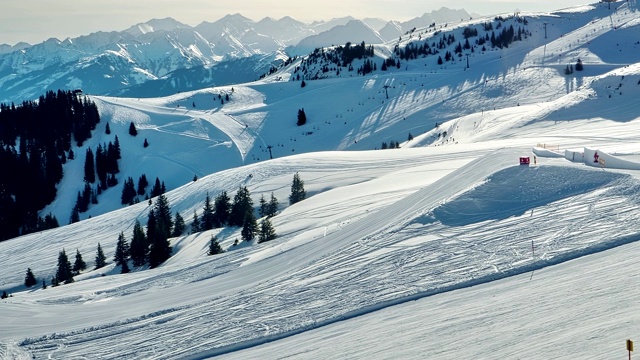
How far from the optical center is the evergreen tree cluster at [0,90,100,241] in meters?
94.9

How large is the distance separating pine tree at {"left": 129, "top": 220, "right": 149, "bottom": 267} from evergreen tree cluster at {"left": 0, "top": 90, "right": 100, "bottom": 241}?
42069 millimetres

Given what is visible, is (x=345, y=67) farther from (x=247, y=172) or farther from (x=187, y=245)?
(x=187, y=245)

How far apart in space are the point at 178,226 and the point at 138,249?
189 inches

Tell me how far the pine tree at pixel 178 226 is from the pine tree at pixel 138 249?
3.40 m

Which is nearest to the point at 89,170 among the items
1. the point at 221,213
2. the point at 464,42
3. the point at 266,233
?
the point at 221,213

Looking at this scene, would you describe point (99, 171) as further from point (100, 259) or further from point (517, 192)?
point (517, 192)

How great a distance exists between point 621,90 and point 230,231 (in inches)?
1946

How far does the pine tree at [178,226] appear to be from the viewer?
148 ft

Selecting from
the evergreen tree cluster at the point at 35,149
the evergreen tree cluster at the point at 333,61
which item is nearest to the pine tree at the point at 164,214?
the evergreen tree cluster at the point at 35,149

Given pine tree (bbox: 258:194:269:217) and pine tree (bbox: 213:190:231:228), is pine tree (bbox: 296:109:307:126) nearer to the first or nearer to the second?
pine tree (bbox: 213:190:231:228)

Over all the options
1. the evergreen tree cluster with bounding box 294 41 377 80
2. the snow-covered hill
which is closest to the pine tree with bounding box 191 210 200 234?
the snow-covered hill

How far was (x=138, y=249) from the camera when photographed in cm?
4128

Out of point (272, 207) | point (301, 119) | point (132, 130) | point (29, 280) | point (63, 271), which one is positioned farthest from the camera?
point (132, 130)

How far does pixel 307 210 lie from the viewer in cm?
3616
